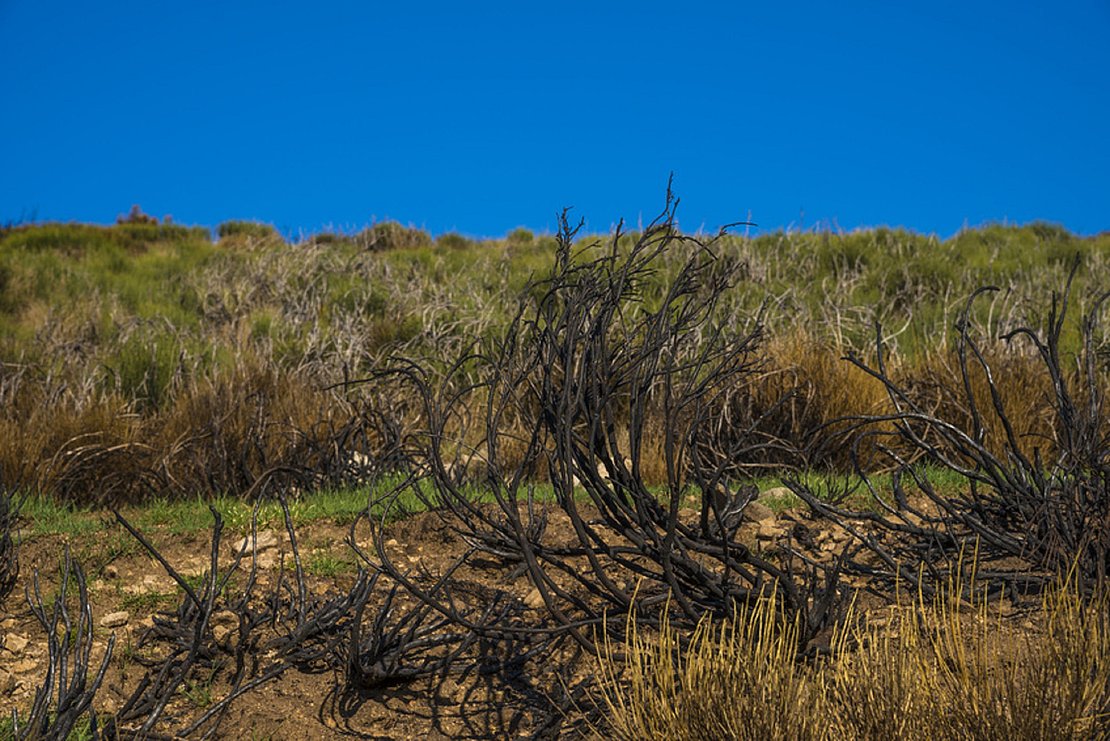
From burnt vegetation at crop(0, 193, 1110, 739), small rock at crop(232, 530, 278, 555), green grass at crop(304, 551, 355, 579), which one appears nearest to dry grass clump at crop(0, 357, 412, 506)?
burnt vegetation at crop(0, 193, 1110, 739)

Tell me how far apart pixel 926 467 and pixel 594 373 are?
372cm

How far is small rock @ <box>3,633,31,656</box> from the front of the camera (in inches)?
175

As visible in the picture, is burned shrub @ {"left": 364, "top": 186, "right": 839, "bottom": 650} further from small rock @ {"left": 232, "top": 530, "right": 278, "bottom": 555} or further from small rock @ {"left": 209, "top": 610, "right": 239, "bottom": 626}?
small rock @ {"left": 232, "top": 530, "right": 278, "bottom": 555}

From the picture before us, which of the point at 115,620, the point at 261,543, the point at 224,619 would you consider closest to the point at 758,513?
the point at 261,543

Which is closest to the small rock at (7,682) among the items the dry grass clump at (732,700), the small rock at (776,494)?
the dry grass clump at (732,700)

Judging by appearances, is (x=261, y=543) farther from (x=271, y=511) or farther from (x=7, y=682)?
(x=7, y=682)

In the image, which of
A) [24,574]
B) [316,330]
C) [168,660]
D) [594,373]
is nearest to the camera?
[594,373]

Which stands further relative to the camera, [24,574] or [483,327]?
[483,327]

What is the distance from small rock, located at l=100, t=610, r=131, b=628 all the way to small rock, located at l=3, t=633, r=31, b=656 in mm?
307

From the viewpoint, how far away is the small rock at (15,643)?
4457mm

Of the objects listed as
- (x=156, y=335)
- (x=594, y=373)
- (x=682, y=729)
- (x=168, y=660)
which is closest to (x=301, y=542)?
(x=168, y=660)

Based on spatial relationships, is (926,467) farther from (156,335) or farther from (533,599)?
(156,335)

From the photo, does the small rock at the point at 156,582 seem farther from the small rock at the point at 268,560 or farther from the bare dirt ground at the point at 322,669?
the small rock at the point at 268,560

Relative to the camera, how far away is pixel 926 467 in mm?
6672
